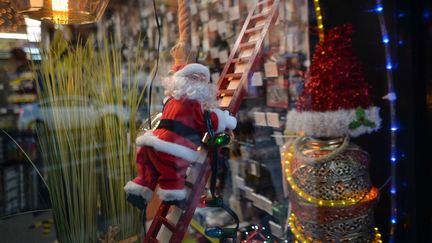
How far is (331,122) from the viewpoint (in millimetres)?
1347

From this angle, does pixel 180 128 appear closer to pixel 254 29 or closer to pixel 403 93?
pixel 254 29

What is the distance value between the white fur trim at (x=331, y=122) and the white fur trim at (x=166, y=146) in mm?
440

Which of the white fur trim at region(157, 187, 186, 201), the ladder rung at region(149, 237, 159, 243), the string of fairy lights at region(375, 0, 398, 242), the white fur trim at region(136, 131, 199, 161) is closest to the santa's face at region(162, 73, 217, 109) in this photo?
the white fur trim at region(136, 131, 199, 161)

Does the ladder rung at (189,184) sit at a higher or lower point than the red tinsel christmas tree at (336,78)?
lower

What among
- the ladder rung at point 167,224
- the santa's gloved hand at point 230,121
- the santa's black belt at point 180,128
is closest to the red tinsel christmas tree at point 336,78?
the santa's gloved hand at point 230,121

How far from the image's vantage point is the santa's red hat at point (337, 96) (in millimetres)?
1348

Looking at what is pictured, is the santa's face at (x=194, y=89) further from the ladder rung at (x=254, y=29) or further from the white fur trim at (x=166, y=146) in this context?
the ladder rung at (x=254, y=29)

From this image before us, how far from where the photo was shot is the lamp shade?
3.50ft

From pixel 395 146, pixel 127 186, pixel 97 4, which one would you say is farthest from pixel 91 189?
pixel 395 146

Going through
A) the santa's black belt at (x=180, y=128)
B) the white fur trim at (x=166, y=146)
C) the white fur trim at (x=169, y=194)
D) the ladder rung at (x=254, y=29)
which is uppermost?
the ladder rung at (x=254, y=29)

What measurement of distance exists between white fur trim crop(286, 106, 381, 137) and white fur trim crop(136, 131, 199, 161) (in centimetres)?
44

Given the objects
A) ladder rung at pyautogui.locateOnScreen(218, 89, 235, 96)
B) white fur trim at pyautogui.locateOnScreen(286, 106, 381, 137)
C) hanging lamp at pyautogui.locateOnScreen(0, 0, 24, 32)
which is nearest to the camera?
hanging lamp at pyautogui.locateOnScreen(0, 0, 24, 32)

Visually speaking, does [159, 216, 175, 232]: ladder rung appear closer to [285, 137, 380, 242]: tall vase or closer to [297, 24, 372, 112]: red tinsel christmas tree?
[285, 137, 380, 242]: tall vase

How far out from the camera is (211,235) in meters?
1.23
